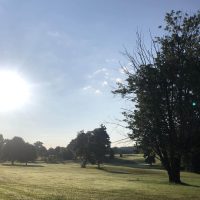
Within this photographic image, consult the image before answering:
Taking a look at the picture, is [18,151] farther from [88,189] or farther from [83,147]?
[88,189]

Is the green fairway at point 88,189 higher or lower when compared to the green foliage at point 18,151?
lower

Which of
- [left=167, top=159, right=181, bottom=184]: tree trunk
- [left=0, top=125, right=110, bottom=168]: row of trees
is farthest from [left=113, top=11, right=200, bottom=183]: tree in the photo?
[left=0, top=125, right=110, bottom=168]: row of trees

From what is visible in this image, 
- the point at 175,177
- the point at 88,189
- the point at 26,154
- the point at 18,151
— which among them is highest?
the point at 18,151

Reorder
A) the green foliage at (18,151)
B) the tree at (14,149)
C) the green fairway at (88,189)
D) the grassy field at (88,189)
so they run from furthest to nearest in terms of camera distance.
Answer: the tree at (14,149), the green foliage at (18,151), the green fairway at (88,189), the grassy field at (88,189)

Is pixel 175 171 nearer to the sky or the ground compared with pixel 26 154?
nearer to the ground

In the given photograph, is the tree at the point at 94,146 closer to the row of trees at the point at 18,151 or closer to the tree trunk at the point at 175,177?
the row of trees at the point at 18,151

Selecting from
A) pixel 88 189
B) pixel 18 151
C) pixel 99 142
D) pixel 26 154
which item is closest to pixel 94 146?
pixel 99 142

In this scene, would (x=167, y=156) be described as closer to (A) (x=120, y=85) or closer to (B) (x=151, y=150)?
(B) (x=151, y=150)

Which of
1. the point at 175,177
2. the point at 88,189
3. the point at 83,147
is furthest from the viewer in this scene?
the point at 83,147

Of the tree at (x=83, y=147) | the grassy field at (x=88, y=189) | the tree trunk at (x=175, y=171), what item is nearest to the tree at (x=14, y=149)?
the tree at (x=83, y=147)

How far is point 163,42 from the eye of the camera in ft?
172

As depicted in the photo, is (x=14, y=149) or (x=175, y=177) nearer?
(x=175, y=177)

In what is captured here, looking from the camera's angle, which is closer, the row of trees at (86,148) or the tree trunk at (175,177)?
the tree trunk at (175,177)

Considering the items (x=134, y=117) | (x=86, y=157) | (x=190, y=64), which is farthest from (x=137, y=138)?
(x=86, y=157)
